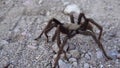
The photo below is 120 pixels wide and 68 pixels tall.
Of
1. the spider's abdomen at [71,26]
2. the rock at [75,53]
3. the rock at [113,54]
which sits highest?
the spider's abdomen at [71,26]

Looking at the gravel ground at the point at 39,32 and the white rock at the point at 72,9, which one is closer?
the gravel ground at the point at 39,32

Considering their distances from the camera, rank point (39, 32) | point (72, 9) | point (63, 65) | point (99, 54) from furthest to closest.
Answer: point (72, 9) → point (39, 32) → point (99, 54) → point (63, 65)

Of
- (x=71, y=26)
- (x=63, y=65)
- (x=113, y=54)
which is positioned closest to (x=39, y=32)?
(x=71, y=26)

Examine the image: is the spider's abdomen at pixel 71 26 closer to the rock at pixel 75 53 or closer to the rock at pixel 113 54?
the rock at pixel 75 53

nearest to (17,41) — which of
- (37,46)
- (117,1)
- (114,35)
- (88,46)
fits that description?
(37,46)

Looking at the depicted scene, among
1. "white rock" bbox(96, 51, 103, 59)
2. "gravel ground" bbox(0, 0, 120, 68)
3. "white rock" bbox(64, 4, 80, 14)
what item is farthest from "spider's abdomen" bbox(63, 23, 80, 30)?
"white rock" bbox(64, 4, 80, 14)

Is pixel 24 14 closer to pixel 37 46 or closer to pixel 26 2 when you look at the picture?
pixel 26 2

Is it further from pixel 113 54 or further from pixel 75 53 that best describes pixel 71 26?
pixel 113 54

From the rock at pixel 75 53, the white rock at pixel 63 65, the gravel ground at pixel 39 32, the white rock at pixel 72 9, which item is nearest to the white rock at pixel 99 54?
the gravel ground at pixel 39 32

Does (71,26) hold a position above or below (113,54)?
above
